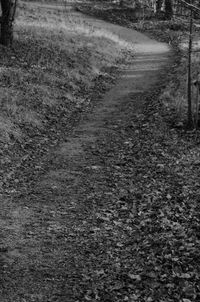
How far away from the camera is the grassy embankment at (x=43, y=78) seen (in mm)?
14891

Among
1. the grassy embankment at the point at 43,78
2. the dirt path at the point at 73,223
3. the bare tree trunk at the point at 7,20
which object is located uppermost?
the bare tree trunk at the point at 7,20

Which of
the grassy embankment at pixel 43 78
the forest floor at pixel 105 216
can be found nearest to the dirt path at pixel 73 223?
the forest floor at pixel 105 216

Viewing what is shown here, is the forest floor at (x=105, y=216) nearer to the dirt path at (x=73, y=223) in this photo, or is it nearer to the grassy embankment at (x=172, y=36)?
the dirt path at (x=73, y=223)

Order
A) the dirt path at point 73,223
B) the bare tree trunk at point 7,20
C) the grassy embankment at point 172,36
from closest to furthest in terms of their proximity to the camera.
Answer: the dirt path at point 73,223, the grassy embankment at point 172,36, the bare tree trunk at point 7,20

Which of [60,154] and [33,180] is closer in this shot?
[33,180]

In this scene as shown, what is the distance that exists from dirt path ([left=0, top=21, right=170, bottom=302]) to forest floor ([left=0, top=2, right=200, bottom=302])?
22 millimetres

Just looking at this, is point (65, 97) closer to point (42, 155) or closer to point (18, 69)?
point (18, 69)

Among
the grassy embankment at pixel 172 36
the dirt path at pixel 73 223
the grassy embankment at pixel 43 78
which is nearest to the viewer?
the dirt path at pixel 73 223

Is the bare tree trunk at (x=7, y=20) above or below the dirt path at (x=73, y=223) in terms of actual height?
above

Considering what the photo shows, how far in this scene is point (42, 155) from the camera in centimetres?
1435

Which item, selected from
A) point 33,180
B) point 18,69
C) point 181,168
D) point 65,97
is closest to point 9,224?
point 33,180

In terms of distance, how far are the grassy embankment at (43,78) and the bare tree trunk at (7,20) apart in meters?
0.74

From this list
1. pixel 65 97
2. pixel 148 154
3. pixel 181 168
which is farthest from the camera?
pixel 65 97

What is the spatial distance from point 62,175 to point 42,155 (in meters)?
1.51
